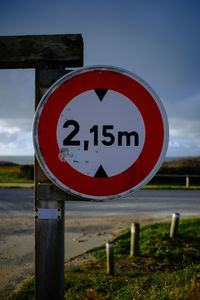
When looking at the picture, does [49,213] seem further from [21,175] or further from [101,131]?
[21,175]

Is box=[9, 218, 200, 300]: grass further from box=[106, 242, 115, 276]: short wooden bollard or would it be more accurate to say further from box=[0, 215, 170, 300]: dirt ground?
box=[0, 215, 170, 300]: dirt ground

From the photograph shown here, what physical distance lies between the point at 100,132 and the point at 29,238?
209 inches

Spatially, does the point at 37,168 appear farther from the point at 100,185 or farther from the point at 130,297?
the point at 130,297

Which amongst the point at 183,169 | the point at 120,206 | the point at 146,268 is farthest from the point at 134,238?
the point at 183,169

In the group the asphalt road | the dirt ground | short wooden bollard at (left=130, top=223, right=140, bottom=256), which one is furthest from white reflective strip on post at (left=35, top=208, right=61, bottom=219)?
the asphalt road

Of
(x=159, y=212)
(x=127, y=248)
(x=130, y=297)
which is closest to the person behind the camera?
(x=130, y=297)

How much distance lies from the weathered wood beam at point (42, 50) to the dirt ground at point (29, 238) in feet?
10.6

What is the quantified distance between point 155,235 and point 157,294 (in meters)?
4.23

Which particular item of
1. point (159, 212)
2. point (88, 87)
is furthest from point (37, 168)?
point (159, 212)

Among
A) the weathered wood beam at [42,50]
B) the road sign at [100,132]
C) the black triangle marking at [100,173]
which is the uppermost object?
the weathered wood beam at [42,50]

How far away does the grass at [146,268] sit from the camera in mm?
2574

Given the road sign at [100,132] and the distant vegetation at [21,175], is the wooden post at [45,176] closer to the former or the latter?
the road sign at [100,132]

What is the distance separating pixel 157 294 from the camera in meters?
1.97

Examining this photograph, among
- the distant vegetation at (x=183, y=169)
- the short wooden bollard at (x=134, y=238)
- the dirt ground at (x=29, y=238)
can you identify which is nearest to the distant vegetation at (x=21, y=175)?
the distant vegetation at (x=183, y=169)
